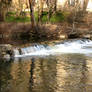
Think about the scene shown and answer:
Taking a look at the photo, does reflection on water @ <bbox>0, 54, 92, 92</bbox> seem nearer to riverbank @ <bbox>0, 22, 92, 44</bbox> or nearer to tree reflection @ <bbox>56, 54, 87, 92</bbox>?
tree reflection @ <bbox>56, 54, 87, 92</bbox>

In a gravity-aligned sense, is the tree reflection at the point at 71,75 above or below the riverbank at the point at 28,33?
above

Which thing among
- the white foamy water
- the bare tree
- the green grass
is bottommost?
the green grass

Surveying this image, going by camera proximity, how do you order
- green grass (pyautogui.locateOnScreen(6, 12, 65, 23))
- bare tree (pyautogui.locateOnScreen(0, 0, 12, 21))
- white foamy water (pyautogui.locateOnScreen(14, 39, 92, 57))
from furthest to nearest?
green grass (pyautogui.locateOnScreen(6, 12, 65, 23)), bare tree (pyautogui.locateOnScreen(0, 0, 12, 21)), white foamy water (pyautogui.locateOnScreen(14, 39, 92, 57))

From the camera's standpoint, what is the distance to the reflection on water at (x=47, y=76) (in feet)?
38.7

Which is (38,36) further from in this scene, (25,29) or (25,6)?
(25,6)

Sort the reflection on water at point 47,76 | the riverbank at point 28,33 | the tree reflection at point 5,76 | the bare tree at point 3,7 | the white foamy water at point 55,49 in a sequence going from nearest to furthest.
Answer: the reflection on water at point 47,76 → the tree reflection at point 5,76 → the white foamy water at point 55,49 → the riverbank at point 28,33 → the bare tree at point 3,7

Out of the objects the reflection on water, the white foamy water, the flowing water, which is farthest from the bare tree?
the reflection on water

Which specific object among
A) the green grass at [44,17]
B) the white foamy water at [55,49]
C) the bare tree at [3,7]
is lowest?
the green grass at [44,17]

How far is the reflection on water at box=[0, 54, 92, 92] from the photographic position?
11809mm

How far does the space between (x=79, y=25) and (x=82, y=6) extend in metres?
6.65

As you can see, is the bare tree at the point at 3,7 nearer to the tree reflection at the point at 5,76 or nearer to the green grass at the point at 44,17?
the green grass at the point at 44,17

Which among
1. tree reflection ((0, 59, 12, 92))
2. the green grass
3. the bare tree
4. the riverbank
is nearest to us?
tree reflection ((0, 59, 12, 92))

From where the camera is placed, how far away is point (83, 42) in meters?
31.4

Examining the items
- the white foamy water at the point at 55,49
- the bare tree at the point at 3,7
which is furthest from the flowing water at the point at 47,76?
the bare tree at the point at 3,7
